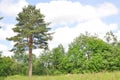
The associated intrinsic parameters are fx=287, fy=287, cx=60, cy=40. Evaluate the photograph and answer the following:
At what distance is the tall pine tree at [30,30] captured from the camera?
45.5m

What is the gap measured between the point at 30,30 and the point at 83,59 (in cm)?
1765

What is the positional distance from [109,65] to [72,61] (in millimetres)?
8153

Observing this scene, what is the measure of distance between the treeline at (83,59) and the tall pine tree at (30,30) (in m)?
8.71

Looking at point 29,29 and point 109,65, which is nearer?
point 29,29

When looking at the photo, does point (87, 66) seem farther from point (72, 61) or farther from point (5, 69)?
point (5, 69)

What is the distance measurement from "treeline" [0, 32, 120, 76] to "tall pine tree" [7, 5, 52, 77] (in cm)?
871

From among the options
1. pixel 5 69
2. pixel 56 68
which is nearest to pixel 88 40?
pixel 56 68

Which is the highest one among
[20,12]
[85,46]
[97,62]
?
[20,12]

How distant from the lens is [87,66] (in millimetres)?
56969

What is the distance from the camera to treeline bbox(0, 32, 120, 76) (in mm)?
56750

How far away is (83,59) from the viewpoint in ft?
193

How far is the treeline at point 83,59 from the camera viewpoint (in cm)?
5675

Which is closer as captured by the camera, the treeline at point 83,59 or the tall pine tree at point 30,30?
the tall pine tree at point 30,30

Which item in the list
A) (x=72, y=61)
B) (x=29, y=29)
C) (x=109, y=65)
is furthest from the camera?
(x=72, y=61)
